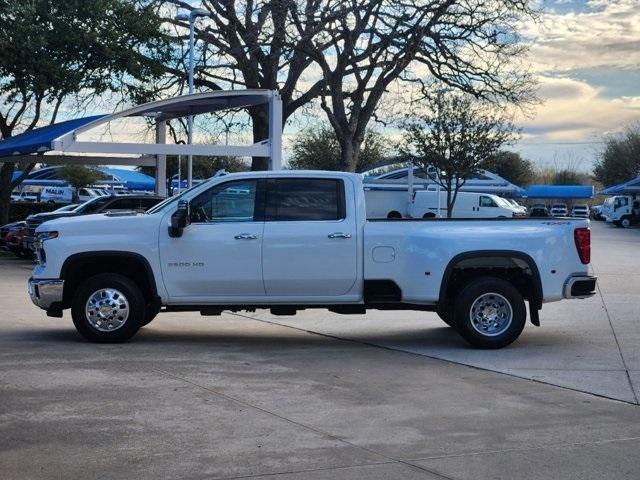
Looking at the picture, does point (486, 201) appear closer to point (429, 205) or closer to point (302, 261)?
point (429, 205)

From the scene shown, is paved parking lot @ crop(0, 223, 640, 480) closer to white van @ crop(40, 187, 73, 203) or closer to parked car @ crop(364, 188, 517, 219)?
parked car @ crop(364, 188, 517, 219)

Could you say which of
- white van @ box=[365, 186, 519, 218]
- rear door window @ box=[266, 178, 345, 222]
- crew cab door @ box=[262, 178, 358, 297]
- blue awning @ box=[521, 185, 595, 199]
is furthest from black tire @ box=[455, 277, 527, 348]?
blue awning @ box=[521, 185, 595, 199]

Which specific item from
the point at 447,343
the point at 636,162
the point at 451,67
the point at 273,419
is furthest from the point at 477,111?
the point at 636,162

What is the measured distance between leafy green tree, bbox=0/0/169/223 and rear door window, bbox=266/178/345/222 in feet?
64.1

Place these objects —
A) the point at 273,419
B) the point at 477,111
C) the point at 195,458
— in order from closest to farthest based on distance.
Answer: the point at 195,458, the point at 273,419, the point at 477,111

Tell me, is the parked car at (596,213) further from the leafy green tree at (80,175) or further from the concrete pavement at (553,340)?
the concrete pavement at (553,340)

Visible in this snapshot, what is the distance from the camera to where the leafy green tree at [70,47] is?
28.5m

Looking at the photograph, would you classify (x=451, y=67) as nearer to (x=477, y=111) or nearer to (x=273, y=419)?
(x=477, y=111)

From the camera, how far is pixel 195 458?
6289mm

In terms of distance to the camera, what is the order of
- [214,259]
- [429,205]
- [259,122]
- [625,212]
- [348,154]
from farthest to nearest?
[625,212] < [429,205] < [259,122] < [348,154] < [214,259]

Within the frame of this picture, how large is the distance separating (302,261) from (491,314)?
2297 mm

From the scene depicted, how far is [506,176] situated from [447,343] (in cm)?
9630

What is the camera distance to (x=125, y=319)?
1097 centimetres

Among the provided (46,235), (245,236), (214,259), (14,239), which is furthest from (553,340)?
(14,239)
